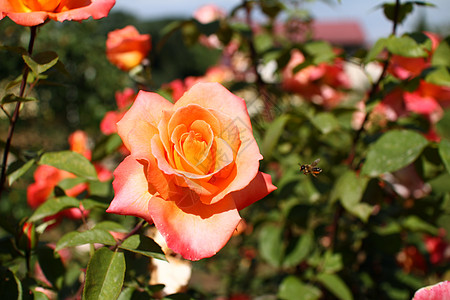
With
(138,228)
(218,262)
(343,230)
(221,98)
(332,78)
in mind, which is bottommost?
(218,262)

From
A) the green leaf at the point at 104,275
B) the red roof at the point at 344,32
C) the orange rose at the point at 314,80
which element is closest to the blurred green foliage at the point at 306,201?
the green leaf at the point at 104,275

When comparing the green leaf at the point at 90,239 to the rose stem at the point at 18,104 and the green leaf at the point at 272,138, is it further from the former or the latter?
the green leaf at the point at 272,138

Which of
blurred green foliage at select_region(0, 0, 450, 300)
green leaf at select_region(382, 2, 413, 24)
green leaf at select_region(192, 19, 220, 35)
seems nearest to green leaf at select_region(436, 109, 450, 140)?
blurred green foliage at select_region(0, 0, 450, 300)

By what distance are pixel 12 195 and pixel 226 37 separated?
5.12ft

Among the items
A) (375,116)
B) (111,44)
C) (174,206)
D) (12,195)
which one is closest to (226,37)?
(111,44)

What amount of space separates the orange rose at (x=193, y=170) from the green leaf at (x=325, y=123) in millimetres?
396

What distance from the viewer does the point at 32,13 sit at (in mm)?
498

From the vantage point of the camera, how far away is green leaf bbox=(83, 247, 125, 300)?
46 cm

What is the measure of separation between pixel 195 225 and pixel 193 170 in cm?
6

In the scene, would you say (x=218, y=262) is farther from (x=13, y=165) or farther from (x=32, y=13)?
(x=32, y=13)

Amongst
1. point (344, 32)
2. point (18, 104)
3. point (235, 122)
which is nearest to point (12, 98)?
point (18, 104)

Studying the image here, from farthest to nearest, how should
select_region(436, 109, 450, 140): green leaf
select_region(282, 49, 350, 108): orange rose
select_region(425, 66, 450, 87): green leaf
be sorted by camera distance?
1. select_region(282, 49, 350, 108): orange rose
2. select_region(436, 109, 450, 140): green leaf
3. select_region(425, 66, 450, 87): green leaf

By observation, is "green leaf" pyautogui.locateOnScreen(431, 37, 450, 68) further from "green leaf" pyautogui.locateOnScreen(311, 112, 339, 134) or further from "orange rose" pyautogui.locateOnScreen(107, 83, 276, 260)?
"orange rose" pyautogui.locateOnScreen(107, 83, 276, 260)

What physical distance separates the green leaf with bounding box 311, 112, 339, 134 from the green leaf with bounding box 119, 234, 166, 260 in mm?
472
